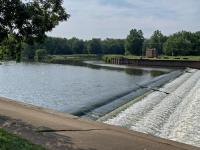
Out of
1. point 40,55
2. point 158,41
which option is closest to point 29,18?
point 40,55

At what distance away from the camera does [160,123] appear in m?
21.9

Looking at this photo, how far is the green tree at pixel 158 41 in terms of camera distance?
190000 mm

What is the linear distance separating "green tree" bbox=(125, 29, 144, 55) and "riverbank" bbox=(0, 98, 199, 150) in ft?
545

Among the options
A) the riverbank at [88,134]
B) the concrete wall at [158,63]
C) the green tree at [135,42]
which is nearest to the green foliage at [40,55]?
the concrete wall at [158,63]

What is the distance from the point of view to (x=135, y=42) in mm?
183375

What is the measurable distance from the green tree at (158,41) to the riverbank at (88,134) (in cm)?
17301

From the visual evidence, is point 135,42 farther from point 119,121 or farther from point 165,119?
point 119,121

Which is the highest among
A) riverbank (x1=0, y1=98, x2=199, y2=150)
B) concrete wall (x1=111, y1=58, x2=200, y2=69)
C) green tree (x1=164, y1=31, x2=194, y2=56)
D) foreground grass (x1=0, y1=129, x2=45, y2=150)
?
green tree (x1=164, y1=31, x2=194, y2=56)

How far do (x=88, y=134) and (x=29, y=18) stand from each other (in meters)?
4.54

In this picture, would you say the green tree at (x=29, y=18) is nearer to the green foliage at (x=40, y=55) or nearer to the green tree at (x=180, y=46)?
the green foliage at (x=40, y=55)

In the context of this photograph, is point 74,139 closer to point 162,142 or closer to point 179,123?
point 162,142

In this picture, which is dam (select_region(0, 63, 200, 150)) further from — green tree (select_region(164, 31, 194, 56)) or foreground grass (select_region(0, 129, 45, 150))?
green tree (select_region(164, 31, 194, 56))

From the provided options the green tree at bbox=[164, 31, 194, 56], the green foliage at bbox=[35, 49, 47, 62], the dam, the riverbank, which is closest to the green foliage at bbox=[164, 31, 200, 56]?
the green tree at bbox=[164, 31, 194, 56]

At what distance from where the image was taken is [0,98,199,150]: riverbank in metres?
13.1
